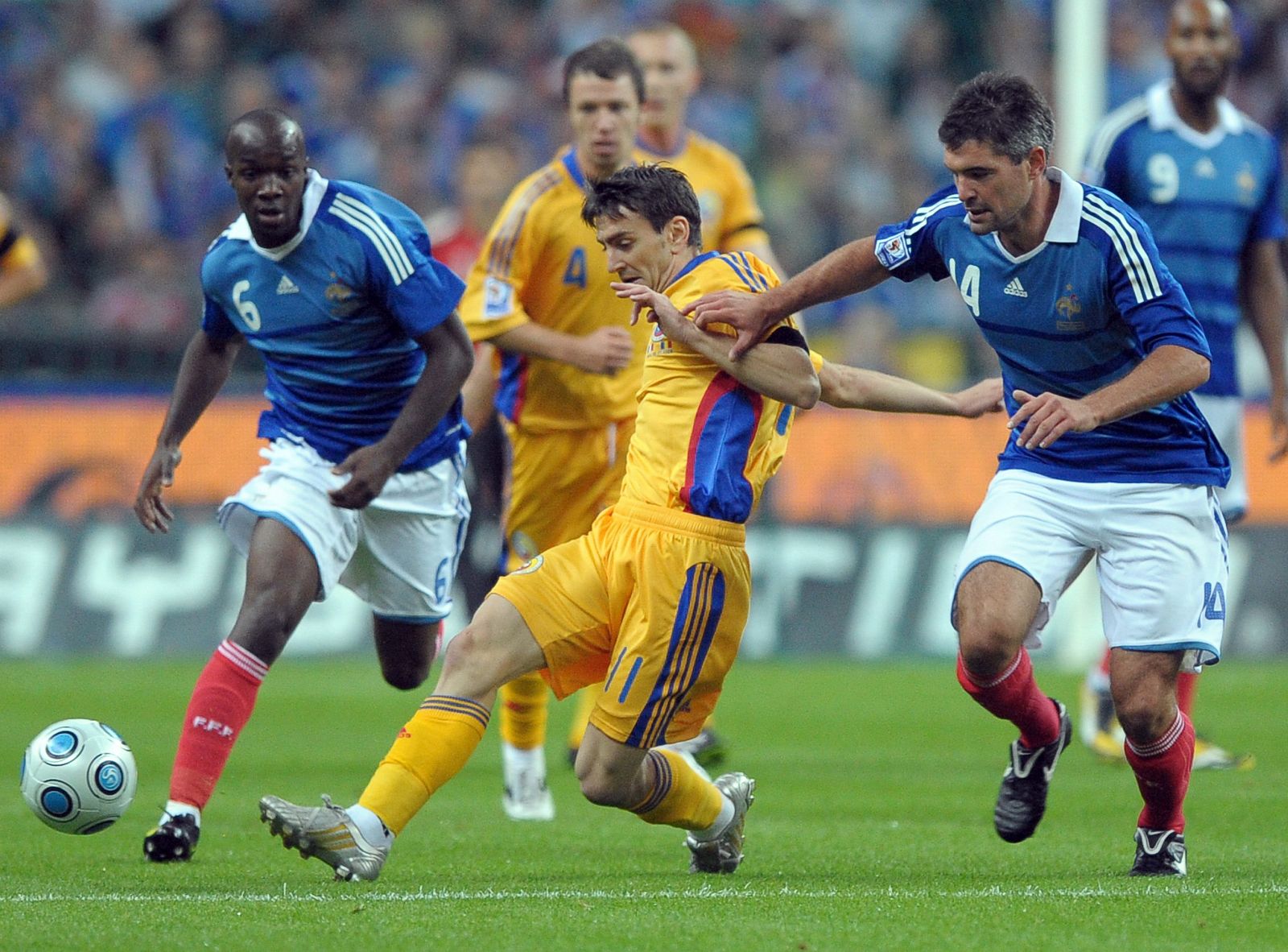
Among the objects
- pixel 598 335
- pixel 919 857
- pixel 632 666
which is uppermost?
pixel 598 335

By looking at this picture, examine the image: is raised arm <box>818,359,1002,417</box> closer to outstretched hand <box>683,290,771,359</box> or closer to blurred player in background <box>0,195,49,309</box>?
outstretched hand <box>683,290,771,359</box>

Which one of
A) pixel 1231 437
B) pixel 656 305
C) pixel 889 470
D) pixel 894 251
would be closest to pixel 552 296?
pixel 894 251

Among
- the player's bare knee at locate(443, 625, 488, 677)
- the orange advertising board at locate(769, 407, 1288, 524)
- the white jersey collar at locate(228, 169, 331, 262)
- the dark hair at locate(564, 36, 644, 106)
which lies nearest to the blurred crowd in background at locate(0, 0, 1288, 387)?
the orange advertising board at locate(769, 407, 1288, 524)

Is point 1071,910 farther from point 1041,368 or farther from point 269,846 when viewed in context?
point 269,846

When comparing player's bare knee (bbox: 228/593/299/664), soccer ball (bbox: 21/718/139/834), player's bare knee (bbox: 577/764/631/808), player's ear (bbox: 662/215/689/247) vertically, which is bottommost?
soccer ball (bbox: 21/718/139/834)

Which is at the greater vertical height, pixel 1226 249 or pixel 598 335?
pixel 1226 249

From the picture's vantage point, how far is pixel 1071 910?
4.92 metres

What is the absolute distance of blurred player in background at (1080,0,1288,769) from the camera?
820 centimetres

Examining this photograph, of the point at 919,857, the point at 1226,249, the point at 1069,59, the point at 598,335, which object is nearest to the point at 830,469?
the point at 1069,59

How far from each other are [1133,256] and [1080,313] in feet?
0.69

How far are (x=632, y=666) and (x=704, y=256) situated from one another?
3.90ft

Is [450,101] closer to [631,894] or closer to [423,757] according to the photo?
[423,757]

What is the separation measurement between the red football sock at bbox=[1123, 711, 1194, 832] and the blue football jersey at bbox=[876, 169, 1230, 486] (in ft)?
2.34

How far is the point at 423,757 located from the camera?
5.36 meters
